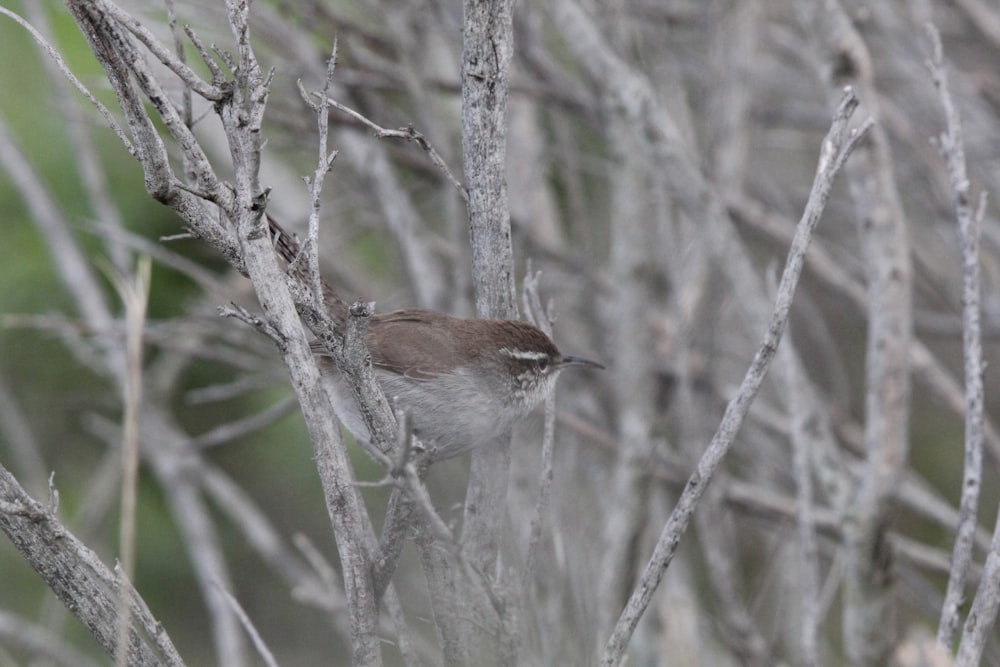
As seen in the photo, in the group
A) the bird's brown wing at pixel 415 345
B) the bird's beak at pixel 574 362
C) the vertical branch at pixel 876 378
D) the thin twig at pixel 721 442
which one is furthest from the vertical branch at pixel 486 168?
the vertical branch at pixel 876 378

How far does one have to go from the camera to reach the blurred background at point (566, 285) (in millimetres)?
4172

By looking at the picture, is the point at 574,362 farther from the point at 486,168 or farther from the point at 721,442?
the point at 721,442

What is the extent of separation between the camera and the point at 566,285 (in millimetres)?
5613

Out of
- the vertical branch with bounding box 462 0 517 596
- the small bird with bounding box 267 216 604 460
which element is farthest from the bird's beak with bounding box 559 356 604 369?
the vertical branch with bounding box 462 0 517 596

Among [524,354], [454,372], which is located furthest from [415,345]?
[524,354]

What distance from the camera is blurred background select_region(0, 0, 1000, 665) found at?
13.7ft

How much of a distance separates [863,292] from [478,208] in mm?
2839

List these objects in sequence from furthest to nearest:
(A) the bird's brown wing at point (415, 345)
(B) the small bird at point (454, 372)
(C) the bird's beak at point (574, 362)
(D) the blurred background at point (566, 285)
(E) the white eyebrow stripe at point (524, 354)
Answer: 1. (D) the blurred background at point (566, 285)
2. (C) the bird's beak at point (574, 362)
3. (A) the bird's brown wing at point (415, 345)
4. (E) the white eyebrow stripe at point (524, 354)
5. (B) the small bird at point (454, 372)

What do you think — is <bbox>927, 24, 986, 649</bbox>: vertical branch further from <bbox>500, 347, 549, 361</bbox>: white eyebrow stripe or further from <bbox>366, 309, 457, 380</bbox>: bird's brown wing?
<bbox>366, 309, 457, 380</bbox>: bird's brown wing

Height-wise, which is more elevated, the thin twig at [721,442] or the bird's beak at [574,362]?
the bird's beak at [574,362]

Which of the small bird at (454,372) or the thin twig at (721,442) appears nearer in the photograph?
the thin twig at (721,442)

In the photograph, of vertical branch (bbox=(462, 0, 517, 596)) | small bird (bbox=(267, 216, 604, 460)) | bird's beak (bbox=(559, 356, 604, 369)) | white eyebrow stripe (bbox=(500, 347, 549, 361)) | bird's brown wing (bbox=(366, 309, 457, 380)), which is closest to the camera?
vertical branch (bbox=(462, 0, 517, 596))

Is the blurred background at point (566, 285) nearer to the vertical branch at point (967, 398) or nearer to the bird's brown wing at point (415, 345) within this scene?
the bird's brown wing at point (415, 345)

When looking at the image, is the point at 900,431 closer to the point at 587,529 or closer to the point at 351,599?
the point at 587,529
